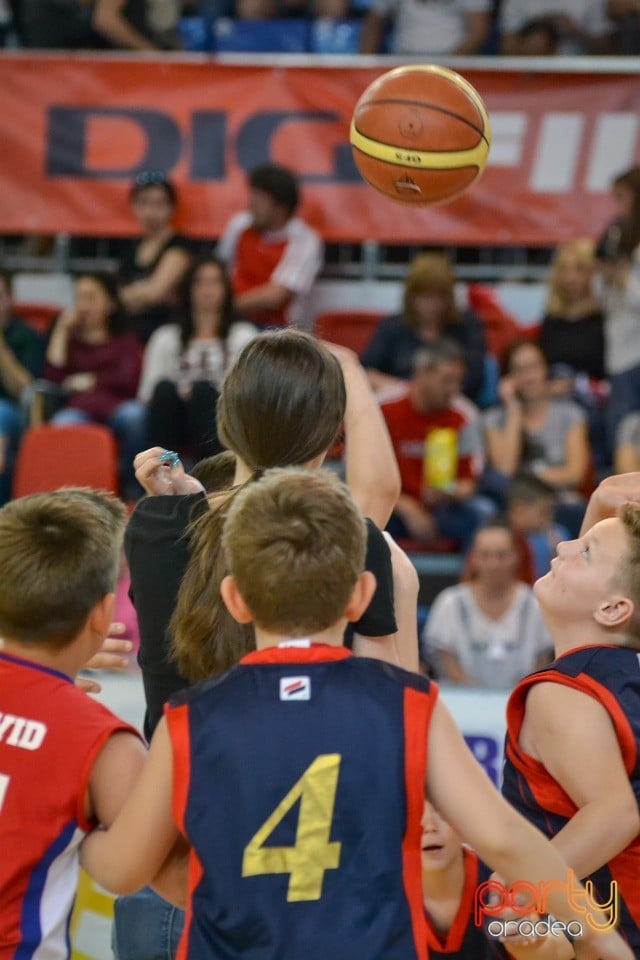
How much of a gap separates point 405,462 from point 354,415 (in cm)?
474

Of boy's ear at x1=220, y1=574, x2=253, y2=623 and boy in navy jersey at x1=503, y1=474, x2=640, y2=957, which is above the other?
boy's ear at x1=220, y1=574, x2=253, y2=623

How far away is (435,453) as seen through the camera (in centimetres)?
741

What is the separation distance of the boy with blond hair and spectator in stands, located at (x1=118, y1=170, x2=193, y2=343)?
5.93 m

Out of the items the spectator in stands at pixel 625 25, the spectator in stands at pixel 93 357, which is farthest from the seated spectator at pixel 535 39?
the spectator in stands at pixel 93 357

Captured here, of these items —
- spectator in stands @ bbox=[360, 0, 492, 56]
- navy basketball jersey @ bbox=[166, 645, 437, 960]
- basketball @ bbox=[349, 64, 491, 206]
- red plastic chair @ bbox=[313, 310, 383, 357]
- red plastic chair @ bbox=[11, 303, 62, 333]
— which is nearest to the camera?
navy basketball jersey @ bbox=[166, 645, 437, 960]

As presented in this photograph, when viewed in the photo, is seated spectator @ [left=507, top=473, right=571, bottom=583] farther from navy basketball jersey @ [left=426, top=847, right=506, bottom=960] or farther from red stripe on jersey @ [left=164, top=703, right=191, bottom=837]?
red stripe on jersey @ [left=164, top=703, right=191, bottom=837]

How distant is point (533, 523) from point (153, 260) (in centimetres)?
317

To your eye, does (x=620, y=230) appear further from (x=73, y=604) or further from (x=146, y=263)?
(x=73, y=604)

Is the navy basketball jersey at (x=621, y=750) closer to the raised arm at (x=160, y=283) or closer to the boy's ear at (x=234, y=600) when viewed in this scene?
the boy's ear at (x=234, y=600)

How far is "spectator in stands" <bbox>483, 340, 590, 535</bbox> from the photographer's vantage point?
25.0 ft

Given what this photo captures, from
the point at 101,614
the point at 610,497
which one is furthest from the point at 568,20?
the point at 101,614

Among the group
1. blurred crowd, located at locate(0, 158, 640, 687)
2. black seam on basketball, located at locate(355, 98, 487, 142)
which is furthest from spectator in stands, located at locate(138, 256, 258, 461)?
black seam on basketball, located at locate(355, 98, 487, 142)

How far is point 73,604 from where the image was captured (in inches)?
94.4

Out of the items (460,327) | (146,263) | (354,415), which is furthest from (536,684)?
(146,263)
